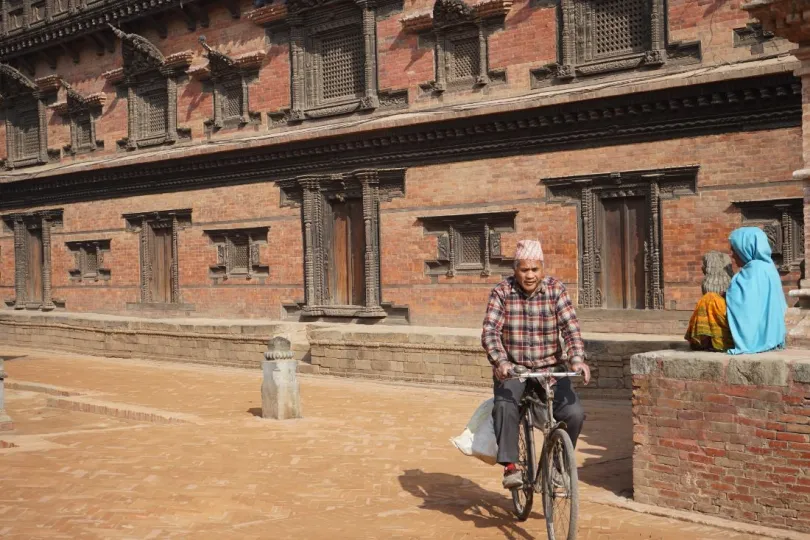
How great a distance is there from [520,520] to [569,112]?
36.5 ft

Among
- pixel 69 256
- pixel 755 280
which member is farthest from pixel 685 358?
pixel 69 256

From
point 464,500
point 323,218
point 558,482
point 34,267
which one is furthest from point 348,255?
point 558,482

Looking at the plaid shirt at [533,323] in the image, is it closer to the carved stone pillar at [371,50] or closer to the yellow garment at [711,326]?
the yellow garment at [711,326]

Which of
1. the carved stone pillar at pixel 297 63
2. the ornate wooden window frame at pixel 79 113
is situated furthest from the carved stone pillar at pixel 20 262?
the carved stone pillar at pixel 297 63

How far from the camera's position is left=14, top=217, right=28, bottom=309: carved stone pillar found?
96.5 ft

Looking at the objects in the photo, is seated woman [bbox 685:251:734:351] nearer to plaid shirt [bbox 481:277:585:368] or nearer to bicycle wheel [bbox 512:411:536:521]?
plaid shirt [bbox 481:277:585:368]

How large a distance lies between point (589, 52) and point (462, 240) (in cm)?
427

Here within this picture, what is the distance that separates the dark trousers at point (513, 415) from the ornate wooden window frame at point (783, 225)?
30.7 ft

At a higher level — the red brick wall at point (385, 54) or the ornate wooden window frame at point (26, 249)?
the red brick wall at point (385, 54)

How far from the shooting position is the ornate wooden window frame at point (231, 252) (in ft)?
73.3

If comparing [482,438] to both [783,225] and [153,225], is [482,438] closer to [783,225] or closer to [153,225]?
[783,225]

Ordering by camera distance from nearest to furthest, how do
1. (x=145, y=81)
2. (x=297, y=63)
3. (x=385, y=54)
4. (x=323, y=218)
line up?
1. (x=385, y=54)
2. (x=323, y=218)
3. (x=297, y=63)
4. (x=145, y=81)

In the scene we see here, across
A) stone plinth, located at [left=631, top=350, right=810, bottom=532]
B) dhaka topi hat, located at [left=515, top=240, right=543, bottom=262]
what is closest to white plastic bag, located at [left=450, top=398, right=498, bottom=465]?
dhaka topi hat, located at [left=515, top=240, right=543, bottom=262]

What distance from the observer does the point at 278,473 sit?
27.5ft
